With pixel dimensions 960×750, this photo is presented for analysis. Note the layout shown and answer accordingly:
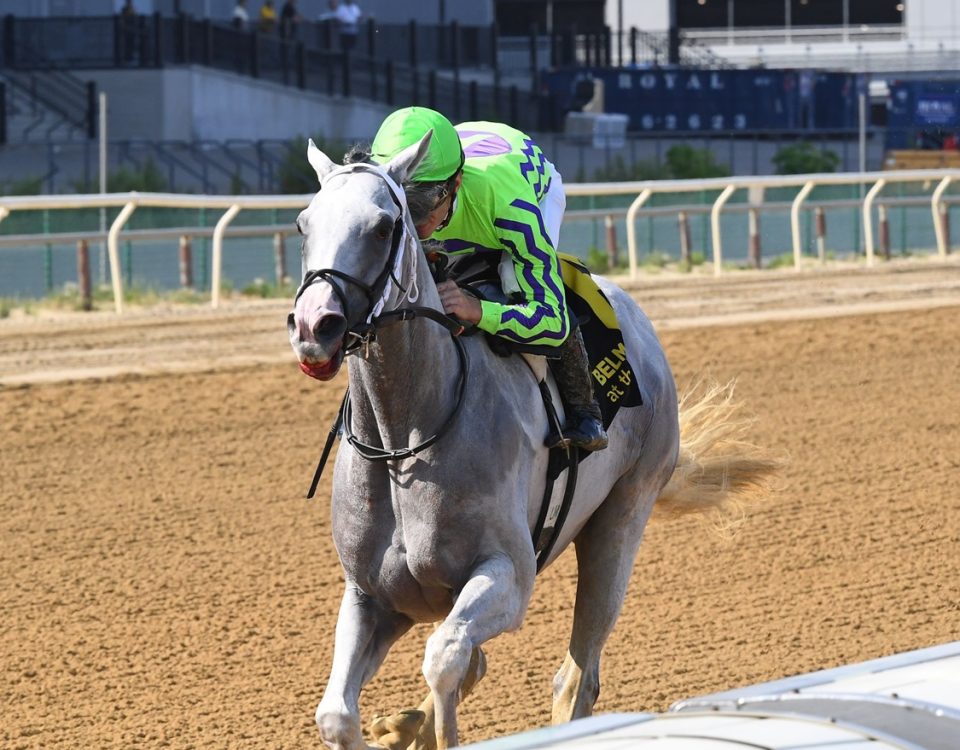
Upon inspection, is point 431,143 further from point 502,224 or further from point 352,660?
point 352,660

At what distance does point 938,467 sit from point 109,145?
13.9 metres

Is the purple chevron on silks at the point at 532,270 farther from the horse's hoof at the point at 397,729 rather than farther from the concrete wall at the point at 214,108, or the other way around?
the concrete wall at the point at 214,108

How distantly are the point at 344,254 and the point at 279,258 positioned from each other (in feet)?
32.7

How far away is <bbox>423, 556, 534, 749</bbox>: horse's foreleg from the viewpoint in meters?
3.29

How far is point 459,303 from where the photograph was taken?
3584 millimetres

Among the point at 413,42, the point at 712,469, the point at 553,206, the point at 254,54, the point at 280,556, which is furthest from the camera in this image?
the point at 413,42

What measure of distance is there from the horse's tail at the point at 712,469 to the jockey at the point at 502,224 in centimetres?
95

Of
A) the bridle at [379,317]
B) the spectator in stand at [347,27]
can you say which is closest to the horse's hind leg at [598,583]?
the bridle at [379,317]

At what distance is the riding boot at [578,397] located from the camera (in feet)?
12.6

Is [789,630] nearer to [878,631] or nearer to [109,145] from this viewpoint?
[878,631]

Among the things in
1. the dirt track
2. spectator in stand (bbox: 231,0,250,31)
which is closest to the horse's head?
the dirt track

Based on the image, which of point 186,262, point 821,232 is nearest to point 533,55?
point 821,232

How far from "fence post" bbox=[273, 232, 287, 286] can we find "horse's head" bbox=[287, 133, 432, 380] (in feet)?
31.7

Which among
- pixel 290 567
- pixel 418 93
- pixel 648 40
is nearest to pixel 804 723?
pixel 290 567
